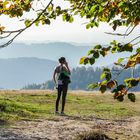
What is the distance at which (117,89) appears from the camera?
693cm

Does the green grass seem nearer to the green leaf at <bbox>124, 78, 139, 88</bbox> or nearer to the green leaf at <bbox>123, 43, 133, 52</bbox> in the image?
the green leaf at <bbox>123, 43, 133, 52</bbox>

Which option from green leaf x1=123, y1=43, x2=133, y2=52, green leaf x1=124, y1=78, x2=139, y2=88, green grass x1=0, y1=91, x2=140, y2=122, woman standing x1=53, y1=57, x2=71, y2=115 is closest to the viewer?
green leaf x1=124, y1=78, x2=139, y2=88

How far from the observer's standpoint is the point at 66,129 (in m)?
18.6

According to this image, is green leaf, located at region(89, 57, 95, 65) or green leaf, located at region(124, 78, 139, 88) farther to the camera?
green leaf, located at region(89, 57, 95, 65)

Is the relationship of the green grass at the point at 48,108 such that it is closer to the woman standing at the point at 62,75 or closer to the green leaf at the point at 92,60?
the woman standing at the point at 62,75

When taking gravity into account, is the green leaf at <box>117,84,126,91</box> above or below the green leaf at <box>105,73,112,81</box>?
below

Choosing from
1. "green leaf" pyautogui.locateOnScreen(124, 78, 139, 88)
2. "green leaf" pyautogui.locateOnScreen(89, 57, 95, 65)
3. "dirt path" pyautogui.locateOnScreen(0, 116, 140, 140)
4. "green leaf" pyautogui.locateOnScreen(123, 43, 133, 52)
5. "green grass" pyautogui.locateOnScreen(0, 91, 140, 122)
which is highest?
"green leaf" pyautogui.locateOnScreen(123, 43, 133, 52)

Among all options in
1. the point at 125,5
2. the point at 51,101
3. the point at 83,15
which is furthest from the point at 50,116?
the point at 125,5

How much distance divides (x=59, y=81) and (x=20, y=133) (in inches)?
328

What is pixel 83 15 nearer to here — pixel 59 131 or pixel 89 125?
pixel 59 131

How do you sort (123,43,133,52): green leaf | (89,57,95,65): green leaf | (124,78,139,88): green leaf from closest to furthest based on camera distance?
(124,78,139,88): green leaf < (123,43,133,52): green leaf < (89,57,95,65): green leaf

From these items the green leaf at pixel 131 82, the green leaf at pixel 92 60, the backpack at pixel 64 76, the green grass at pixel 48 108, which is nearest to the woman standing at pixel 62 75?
the backpack at pixel 64 76

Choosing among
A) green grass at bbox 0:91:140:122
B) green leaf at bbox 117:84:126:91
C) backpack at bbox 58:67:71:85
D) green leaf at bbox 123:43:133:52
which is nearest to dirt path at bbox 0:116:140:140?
green grass at bbox 0:91:140:122

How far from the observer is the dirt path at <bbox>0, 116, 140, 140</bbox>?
1653 centimetres
